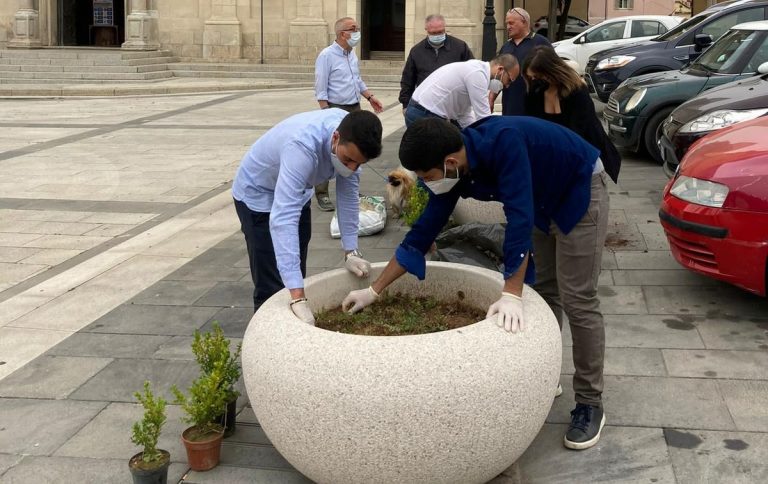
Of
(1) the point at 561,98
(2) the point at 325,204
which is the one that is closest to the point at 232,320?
(1) the point at 561,98

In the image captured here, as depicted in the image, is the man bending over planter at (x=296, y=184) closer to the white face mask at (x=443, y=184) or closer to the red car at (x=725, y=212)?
the white face mask at (x=443, y=184)

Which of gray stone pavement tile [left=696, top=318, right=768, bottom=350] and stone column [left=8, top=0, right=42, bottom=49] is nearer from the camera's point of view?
gray stone pavement tile [left=696, top=318, right=768, bottom=350]

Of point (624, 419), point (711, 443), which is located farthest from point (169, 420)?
point (711, 443)

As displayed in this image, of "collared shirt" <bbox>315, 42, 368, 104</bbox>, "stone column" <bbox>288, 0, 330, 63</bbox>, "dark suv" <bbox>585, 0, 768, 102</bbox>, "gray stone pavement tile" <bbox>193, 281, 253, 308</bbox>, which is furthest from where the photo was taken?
"stone column" <bbox>288, 0, 330, 63</bbox>

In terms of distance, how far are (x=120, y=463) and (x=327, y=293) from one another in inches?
45.3

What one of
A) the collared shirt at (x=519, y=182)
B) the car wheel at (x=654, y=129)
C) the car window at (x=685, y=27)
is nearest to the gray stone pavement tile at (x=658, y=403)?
the collared shirt at (x=519, y=182)

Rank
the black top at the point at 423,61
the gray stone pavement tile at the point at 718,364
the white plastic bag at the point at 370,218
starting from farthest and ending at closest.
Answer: the black top at the point at 423,61 < the white plastic bag at the point at 370,218 < the gray stone pavement tile at the point at 718,364

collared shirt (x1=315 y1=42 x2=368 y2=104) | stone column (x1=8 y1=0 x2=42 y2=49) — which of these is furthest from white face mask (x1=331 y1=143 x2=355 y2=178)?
stone column (x1=8 y1=0 x2=42 y2=49)

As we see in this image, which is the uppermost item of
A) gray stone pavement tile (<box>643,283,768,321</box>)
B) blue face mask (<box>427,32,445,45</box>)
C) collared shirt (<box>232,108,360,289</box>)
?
blue face mask (<box>427,32,445,45</box>)

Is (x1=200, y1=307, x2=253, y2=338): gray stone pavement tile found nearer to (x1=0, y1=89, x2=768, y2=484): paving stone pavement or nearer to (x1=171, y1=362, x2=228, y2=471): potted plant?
(x1=0, y1=89, x2=768, y2=484): paving stone pavement

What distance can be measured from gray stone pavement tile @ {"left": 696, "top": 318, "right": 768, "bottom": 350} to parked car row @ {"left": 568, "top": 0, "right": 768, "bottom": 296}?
0.22 meters

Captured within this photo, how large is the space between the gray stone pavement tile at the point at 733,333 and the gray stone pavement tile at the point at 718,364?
0.10m

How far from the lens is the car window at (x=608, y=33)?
22.7 meters

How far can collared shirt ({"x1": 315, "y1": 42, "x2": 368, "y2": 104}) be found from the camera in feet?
30.3
